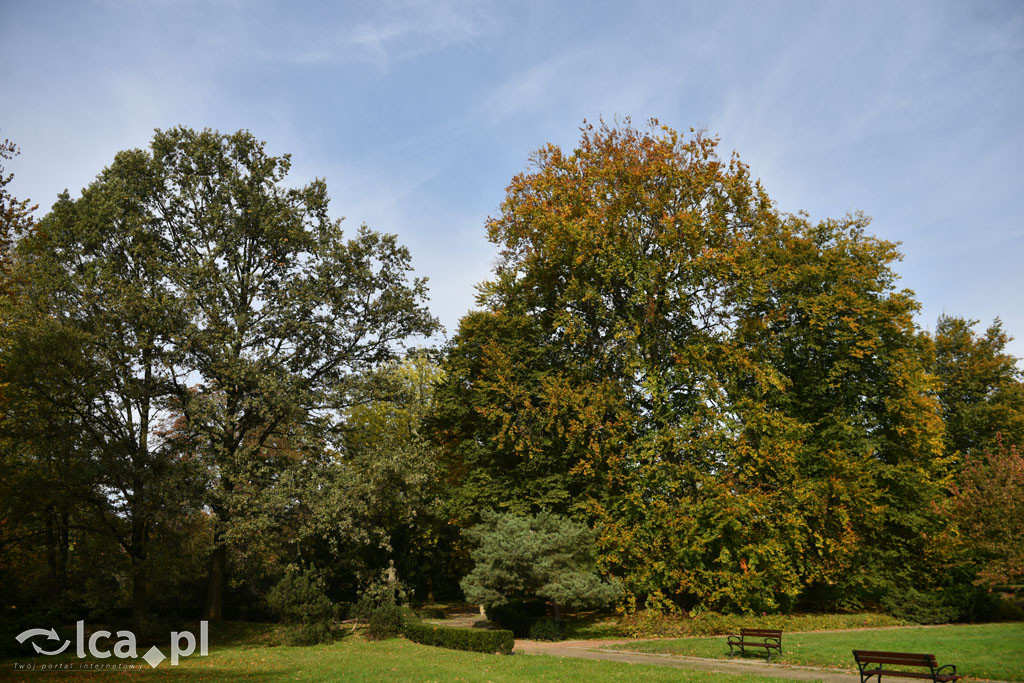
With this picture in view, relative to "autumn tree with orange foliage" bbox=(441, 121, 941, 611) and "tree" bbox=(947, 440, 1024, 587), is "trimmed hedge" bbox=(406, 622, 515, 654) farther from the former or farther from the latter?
"tree" bbox=(947, 440, 1024, 587)

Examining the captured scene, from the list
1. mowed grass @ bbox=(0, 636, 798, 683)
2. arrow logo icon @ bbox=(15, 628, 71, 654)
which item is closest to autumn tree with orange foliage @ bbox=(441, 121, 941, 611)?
mowed grass @ bbox=(0, 636, 798, 683)

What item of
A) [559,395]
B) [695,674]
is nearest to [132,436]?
[559,395]

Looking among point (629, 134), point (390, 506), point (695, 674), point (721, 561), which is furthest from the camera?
point (629, 134)

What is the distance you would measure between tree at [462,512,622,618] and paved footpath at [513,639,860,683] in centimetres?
162

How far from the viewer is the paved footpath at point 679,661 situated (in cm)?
1407

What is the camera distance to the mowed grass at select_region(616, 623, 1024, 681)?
1427cm

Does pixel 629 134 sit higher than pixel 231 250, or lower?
higher

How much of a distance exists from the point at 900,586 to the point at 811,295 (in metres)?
13.5

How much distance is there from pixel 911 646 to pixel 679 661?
6425 millimetres

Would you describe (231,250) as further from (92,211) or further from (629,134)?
(629,134)

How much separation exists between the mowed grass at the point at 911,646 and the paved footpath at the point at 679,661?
2.36 feet

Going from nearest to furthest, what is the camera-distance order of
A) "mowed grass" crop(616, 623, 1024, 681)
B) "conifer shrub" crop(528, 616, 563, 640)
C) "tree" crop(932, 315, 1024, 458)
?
"mowed grass" crop(616, 623, 1024, 681) < "conifer shrub" crop(528, 616, 563, 640) < "tree" crop(932, 315, 1024, 458)

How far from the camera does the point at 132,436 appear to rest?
78.6ft

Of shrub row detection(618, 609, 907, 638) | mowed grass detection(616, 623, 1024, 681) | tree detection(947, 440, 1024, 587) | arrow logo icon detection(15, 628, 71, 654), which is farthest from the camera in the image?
shrub row detection(618, 609, 907, 638)
